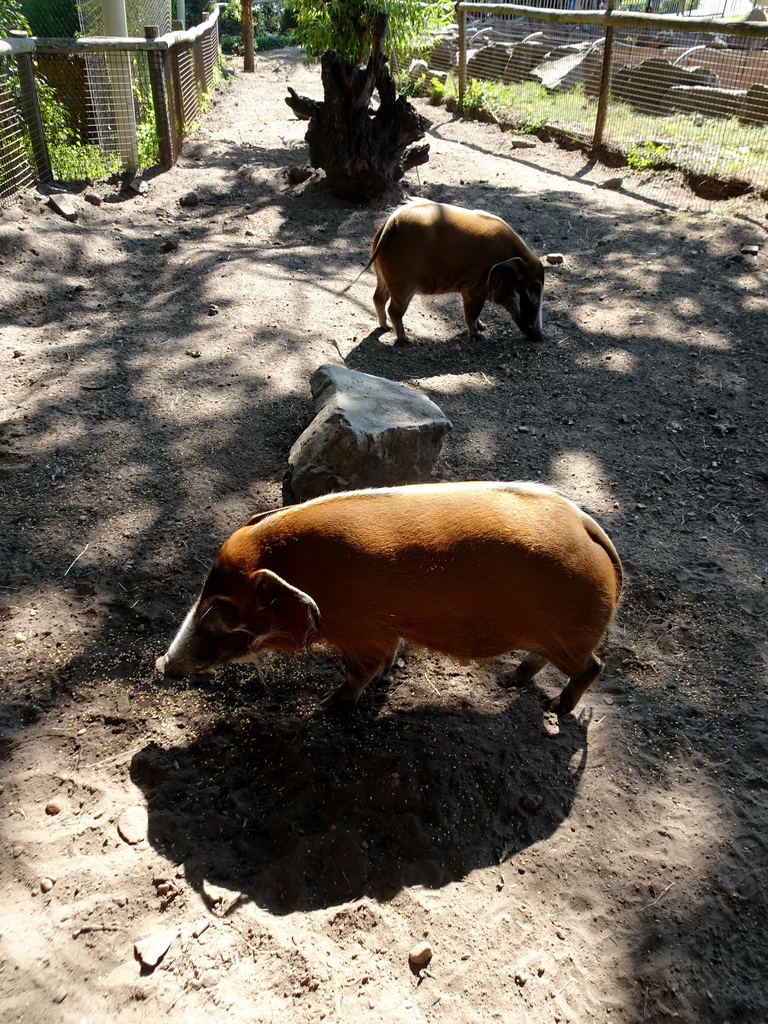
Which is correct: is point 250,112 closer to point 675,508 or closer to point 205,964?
point 675,508

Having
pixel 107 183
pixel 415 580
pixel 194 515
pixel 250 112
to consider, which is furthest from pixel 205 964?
pixel 250 112

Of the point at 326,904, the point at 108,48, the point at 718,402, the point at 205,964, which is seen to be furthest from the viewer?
the point at 108,48

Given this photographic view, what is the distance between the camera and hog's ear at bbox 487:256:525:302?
18.2 feet

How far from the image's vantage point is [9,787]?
2.26m

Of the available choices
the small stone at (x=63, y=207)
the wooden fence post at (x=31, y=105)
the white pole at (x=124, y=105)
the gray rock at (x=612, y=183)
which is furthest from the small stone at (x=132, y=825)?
the gray rock at (x=612, y=183)

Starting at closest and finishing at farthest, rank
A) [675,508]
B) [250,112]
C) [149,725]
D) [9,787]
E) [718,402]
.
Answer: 1. [9,787]
2. [149,725]
3. [675,508]
4. [718,402]
5. [250,112]

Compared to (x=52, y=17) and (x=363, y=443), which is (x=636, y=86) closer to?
(x=52, y=17)

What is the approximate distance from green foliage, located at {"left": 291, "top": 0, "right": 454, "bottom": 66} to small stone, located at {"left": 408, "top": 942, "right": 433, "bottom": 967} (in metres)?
10.8

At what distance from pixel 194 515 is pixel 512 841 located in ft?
6.43

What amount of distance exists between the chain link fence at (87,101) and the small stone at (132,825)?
19.8ft

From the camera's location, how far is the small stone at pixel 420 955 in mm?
1937

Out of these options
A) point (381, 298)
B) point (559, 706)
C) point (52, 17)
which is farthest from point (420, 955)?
point (52, 17)

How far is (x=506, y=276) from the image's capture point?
18.4 feet

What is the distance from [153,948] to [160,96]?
9.47 meters
